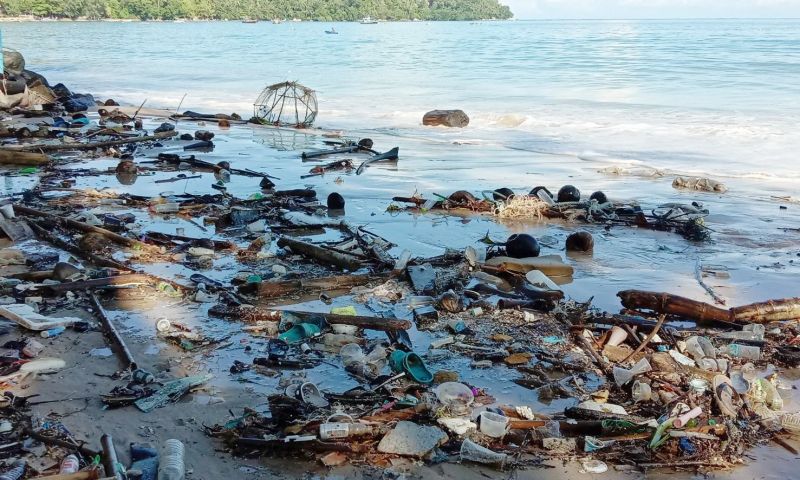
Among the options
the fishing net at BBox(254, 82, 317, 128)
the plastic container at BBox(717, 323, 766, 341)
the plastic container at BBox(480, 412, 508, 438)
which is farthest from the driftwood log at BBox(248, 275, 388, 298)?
the fishing net at BBox(254, 82, 317, 128)

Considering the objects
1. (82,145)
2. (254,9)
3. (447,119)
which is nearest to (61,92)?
(82,145)

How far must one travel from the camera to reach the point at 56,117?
1775 centimetres

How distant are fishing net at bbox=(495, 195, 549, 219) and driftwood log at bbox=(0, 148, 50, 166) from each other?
26.1 feet

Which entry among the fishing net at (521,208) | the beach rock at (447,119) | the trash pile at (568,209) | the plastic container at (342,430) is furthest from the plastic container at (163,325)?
the beach rock at (447,119)

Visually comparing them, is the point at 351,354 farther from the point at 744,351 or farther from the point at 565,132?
the point at 565,132

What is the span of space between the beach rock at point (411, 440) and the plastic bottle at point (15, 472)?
1.82 m

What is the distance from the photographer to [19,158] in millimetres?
11977

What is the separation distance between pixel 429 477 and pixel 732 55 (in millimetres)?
44615

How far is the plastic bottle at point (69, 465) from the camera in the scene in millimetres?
3437

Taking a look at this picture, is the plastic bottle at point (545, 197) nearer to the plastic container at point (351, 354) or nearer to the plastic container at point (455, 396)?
the plastic container at point (351, 354)

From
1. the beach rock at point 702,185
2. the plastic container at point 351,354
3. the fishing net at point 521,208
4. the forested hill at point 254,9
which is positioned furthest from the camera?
the forested hill at point 254,9

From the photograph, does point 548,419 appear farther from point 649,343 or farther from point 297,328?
point 297,328

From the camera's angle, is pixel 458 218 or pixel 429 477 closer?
pixel 429 477

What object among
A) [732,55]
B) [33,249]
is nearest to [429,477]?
[33,249]
